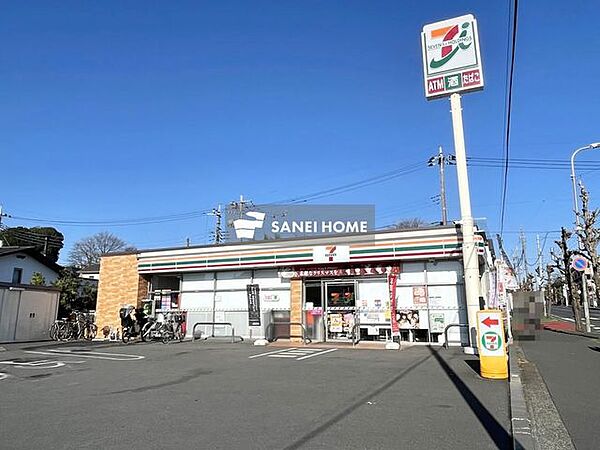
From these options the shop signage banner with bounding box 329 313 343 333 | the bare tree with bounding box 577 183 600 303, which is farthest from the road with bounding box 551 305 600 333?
the shop signage banner with bounding box 329 313 343 333

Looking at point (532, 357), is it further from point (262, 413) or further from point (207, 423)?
point (207, 423)

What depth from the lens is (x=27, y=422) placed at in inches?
234

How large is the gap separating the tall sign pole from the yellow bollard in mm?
3670

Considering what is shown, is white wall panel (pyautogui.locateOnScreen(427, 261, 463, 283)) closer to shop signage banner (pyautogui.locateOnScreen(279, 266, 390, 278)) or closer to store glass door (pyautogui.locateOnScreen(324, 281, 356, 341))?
shop signage banner (pyautogui.locateOnScreen(279, 266, 390, 278))

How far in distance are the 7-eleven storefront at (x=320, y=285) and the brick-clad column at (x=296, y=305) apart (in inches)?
1.5

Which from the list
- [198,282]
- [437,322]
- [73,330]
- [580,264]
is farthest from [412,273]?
[73,330]

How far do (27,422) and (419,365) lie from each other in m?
7.94

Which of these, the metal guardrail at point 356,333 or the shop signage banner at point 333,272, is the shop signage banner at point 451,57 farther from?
the metal guardrail at point 356,333

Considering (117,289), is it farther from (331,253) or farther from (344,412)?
(344,412)

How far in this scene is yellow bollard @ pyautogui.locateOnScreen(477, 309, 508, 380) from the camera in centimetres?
887

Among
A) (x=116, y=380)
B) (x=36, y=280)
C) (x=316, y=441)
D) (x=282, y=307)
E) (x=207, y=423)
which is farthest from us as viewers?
(x=36, y=280)

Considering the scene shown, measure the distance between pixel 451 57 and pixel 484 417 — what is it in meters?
11.2

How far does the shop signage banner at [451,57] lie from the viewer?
44.9ft

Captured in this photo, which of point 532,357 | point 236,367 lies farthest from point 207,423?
point 532,357
